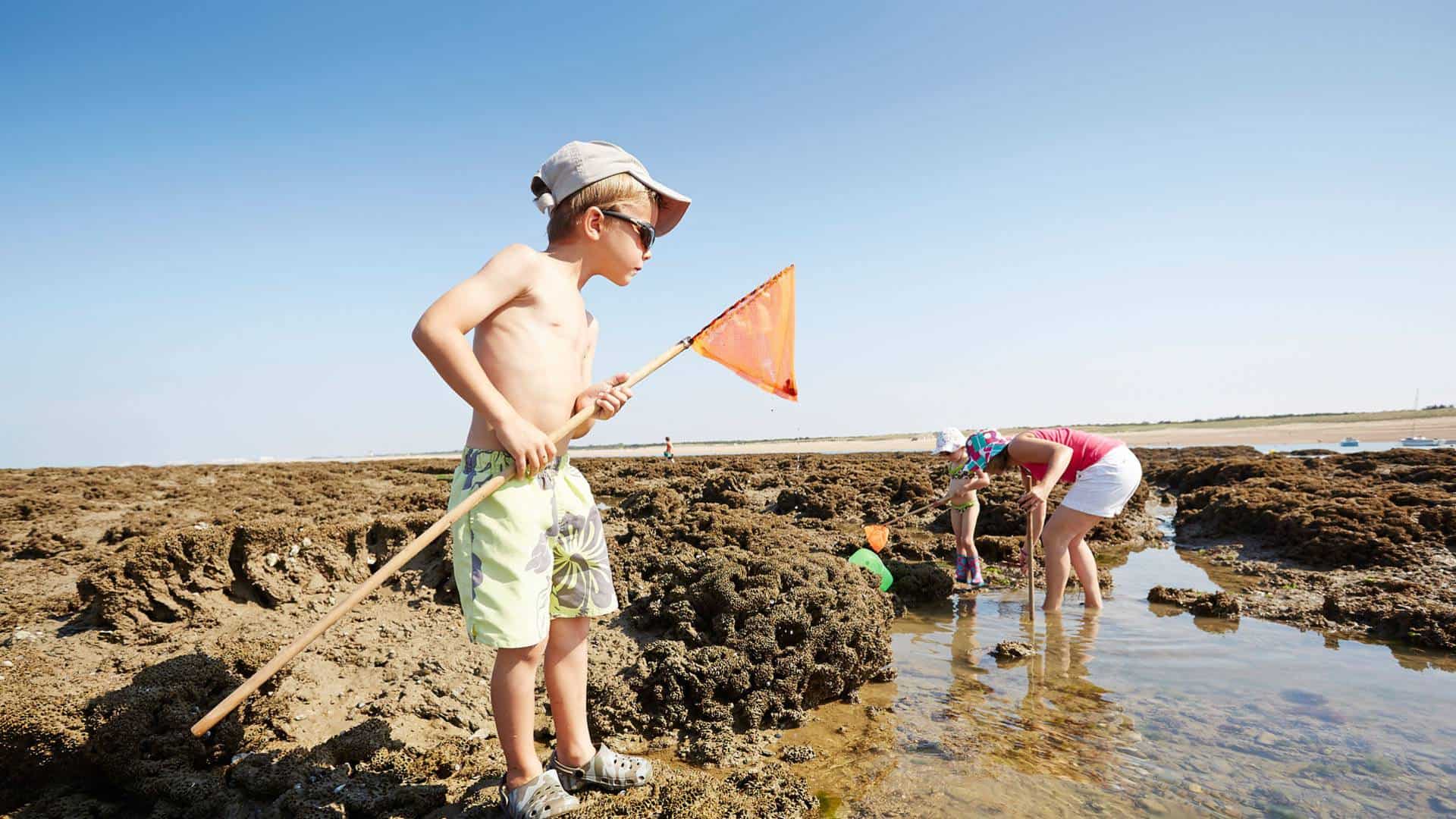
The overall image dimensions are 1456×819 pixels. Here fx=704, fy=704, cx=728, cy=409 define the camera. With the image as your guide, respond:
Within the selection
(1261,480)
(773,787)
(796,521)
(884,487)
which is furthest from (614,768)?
(1261,480)

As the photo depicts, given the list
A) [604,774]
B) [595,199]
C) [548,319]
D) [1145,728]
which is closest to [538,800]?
[604,774]

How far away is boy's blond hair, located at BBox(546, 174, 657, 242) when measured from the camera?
2.50 metres

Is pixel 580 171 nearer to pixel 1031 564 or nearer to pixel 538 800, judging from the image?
pixel 538 800

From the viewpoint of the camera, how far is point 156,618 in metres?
3.97

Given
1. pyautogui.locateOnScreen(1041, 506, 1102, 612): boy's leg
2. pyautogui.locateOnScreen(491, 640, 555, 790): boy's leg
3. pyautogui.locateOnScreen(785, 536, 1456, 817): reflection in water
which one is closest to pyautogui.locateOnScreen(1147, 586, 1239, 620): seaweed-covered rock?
pyautogui.locateOnScreen(785, 536, 1456, 817): reflection in water

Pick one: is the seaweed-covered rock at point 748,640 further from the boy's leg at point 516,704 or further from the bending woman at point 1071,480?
the bending woman at point 1071,480

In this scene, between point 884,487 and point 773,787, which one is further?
point 884,487

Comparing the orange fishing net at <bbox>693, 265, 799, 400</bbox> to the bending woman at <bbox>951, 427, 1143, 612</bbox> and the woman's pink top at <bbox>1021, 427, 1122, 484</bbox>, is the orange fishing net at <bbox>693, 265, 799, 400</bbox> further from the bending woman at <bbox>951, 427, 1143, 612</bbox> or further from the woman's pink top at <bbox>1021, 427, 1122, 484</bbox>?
the woman's pink top at <bbox>1021, 427, 1122, 484</bbox>

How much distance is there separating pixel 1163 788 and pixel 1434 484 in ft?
47.2

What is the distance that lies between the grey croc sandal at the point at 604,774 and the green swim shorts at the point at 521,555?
54 cm

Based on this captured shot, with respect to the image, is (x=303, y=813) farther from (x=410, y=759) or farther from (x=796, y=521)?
(x=796, y=521)

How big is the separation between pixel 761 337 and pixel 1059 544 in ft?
14.7

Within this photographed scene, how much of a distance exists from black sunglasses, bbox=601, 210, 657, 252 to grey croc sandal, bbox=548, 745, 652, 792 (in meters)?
1.86

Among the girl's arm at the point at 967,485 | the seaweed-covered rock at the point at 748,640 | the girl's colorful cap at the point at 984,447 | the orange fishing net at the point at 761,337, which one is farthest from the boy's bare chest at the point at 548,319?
the girl's arm at the point at 967,485
